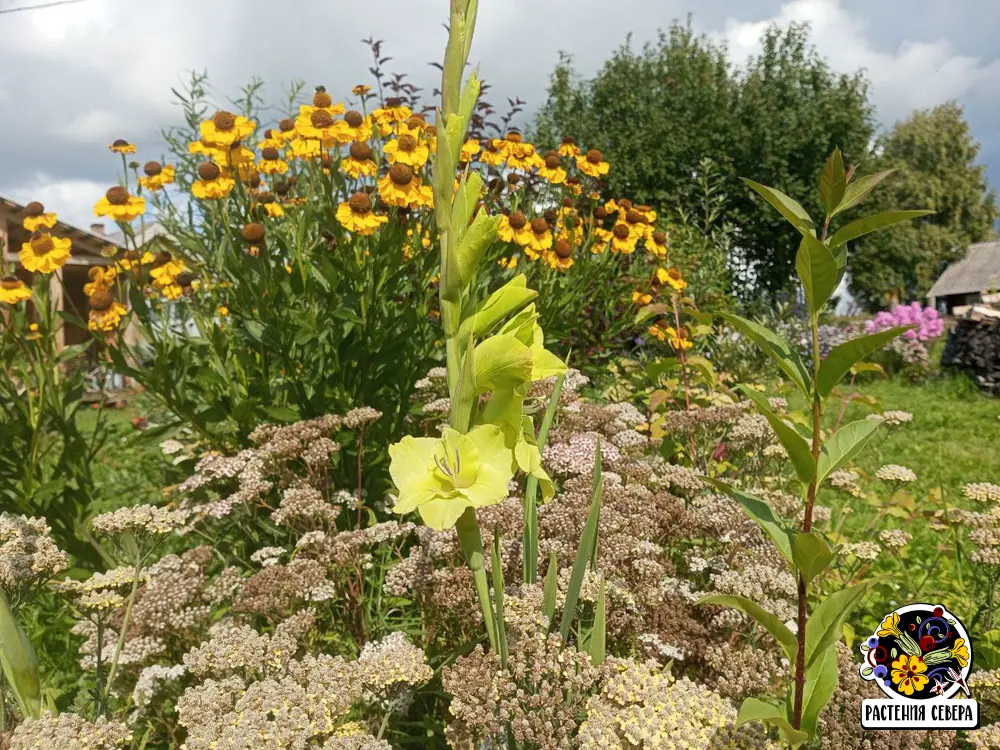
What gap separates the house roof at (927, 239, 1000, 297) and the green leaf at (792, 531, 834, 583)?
36.1m

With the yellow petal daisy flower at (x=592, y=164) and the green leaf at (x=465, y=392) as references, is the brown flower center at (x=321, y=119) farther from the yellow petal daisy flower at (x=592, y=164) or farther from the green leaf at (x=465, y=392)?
the green leaf at (x=465, y=392)

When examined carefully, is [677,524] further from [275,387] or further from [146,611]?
[275,387]

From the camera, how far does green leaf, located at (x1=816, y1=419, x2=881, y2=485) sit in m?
1.07

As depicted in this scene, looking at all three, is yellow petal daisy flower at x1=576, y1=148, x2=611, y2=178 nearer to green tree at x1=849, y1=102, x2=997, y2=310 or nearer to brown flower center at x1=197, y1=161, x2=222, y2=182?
brown flower center at x1=197, y1=161, x2=222, y2=182

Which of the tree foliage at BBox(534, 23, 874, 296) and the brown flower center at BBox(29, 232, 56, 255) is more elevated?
the tree foliage at BBox(534, 23, 874, 296)

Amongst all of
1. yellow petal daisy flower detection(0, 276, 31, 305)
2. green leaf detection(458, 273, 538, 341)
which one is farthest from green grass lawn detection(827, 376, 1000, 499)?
yellow petal daisy flower detection(0, 276, 31, 305)

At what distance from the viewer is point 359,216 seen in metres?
2.87

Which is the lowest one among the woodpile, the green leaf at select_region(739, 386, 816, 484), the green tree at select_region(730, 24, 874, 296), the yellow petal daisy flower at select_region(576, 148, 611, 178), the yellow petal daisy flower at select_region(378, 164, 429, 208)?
the green leaf at select_region(739, 386, 816, 484)

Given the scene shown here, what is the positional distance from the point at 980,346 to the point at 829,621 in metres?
10.1

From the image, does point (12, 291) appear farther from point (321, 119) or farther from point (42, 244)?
point (321, 119)

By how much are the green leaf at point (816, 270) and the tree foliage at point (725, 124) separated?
12.9 meters

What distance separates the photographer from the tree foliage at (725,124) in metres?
14.2

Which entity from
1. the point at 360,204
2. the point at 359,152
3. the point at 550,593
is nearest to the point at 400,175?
the point at 360,204

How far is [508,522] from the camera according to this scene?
183 centimetres
